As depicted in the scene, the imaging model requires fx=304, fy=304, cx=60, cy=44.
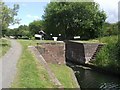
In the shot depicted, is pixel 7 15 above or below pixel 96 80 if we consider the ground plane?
above

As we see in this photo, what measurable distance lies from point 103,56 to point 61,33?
31135 mm

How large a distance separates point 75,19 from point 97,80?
3610cm

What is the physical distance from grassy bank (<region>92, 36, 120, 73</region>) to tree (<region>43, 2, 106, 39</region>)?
24.4m

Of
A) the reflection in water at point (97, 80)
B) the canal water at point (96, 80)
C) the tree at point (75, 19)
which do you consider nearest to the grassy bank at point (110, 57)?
the canal water at point (96, 80)

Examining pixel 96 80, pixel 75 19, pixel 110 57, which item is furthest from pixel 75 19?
pixel 96 80

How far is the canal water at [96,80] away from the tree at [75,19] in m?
28.8

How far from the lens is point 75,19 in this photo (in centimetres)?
7088

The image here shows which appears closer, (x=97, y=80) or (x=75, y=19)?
(x=97, y=80)

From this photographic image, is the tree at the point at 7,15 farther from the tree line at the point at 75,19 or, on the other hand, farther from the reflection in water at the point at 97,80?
the tree line at the point at 75,19

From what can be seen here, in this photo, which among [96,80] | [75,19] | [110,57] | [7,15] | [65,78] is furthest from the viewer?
[75,19]

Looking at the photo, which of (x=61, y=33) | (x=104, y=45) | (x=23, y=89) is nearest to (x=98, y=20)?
(x=61, y=33)

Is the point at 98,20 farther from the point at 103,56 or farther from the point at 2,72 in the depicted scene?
the point at 2,72

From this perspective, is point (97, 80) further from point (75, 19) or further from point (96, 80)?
point (75, 19)

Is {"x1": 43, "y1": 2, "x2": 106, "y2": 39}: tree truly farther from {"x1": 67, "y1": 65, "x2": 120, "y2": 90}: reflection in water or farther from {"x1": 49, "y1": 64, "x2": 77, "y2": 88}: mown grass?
{"x1": 49, "y1": 64, "x2": 77, "y2": 88}: mown grass
